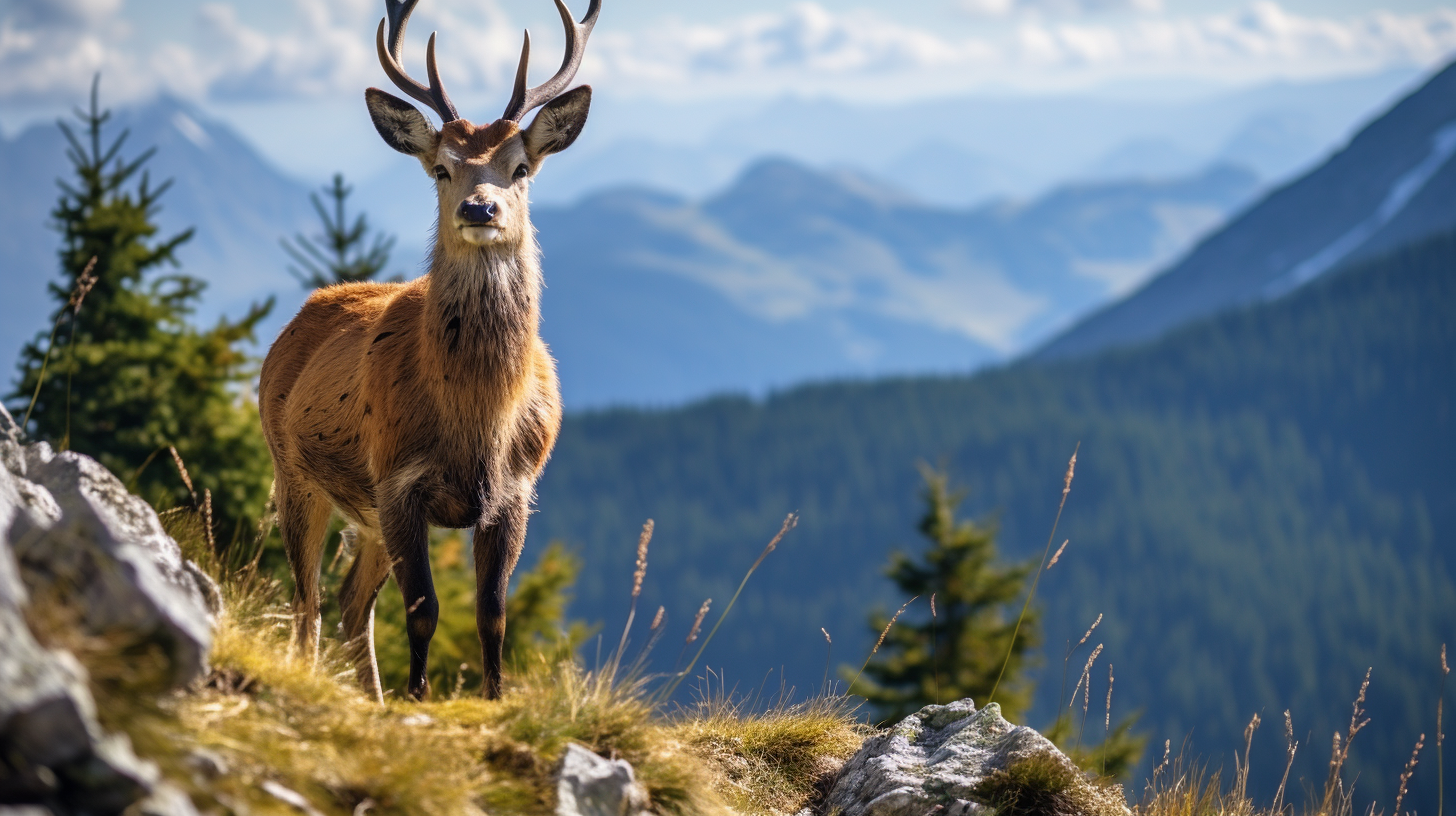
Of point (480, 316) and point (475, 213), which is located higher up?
point (475, 213)

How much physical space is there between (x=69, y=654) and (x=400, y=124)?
476 centimetres

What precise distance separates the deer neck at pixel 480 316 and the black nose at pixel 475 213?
0.44 m

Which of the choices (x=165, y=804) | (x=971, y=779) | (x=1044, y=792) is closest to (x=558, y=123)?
(x=971, y=779)

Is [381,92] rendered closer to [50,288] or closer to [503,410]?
[503,410]

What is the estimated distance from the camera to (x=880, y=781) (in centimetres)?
669

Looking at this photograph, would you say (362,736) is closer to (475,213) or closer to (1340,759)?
(475,213)

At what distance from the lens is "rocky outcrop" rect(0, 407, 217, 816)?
3.41 meters

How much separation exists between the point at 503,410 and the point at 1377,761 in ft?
566

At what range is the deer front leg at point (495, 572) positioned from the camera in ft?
23.3

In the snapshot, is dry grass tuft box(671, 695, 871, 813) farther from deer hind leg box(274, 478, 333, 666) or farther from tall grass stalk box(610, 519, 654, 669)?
deer hind leg box(274, 478, 333, 666)

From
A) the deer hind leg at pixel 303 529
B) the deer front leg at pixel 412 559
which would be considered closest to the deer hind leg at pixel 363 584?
the deer hind leg at pixel 303 529

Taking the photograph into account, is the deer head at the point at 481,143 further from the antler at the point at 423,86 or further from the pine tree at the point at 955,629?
the pine tree at the point at 955,629

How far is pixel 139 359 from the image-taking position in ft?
80.4

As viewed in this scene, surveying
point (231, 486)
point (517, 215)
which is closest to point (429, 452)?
point (517, 215)
